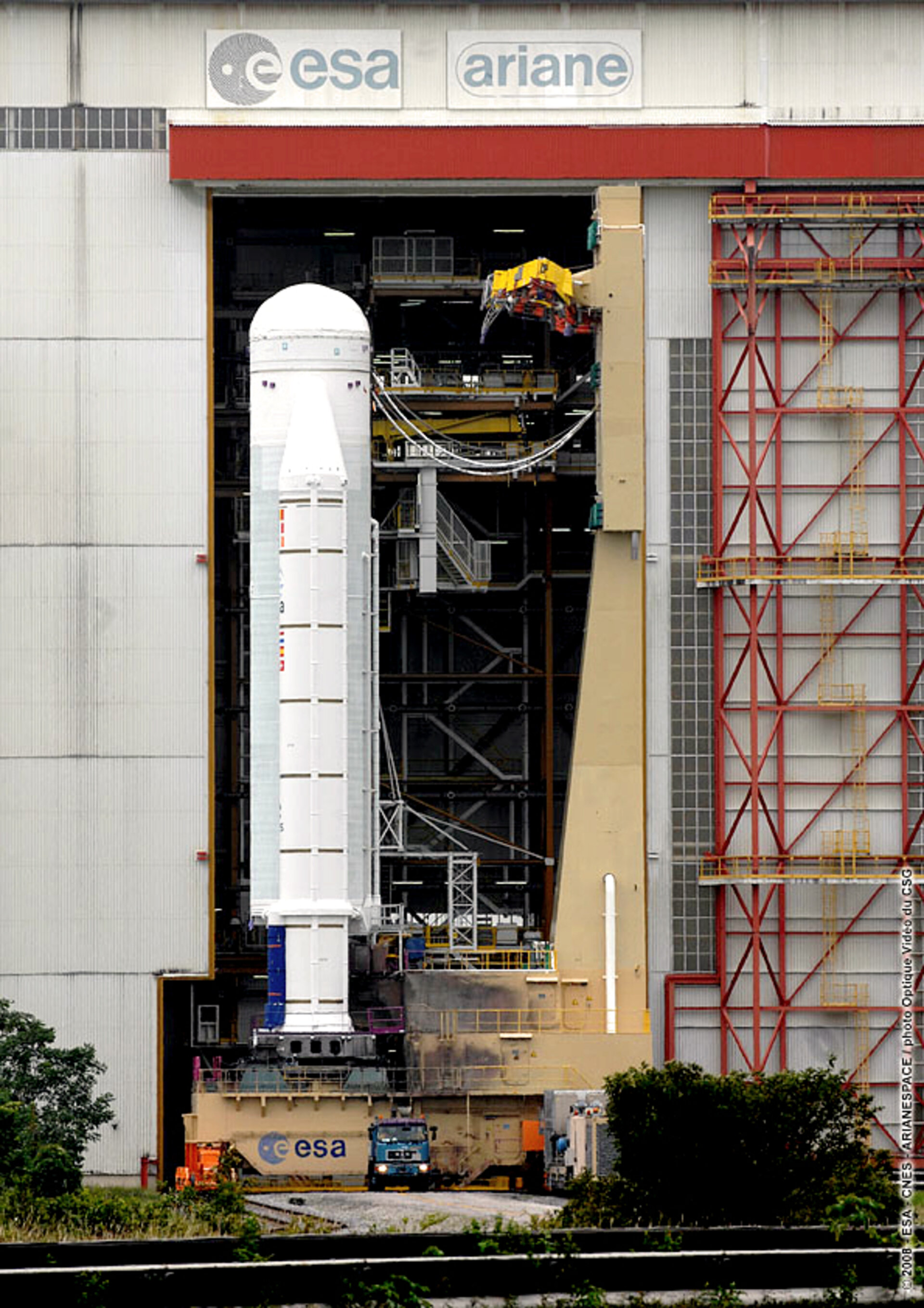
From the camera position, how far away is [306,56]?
208 ft

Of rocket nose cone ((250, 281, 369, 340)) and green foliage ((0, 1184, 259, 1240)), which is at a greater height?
rocket nose cone ((250, 281, 369, 340))

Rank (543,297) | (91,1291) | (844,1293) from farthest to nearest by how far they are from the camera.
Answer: (543,297) < (844,1293) < (91,1291)

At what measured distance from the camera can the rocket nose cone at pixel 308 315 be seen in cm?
6194

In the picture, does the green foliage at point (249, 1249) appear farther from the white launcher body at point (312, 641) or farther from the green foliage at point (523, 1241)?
the white launcher body at point (312, 641)

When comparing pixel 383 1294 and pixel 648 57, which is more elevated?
pixel 648 57

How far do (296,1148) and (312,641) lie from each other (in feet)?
34.9

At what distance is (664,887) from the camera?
Result: 6250 centimetres

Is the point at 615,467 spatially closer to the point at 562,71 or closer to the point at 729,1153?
the point at 562,71

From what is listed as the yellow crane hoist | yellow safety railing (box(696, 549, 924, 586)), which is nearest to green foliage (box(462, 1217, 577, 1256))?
yellow safety railing (box(696, 549, 924, 586))

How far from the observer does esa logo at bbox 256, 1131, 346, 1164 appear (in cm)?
5925

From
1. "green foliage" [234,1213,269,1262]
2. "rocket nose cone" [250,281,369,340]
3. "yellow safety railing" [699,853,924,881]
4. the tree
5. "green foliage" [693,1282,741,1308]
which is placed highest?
"rocket nose cone" [250,281,369,340]

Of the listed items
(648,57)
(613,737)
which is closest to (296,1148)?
(613,737)

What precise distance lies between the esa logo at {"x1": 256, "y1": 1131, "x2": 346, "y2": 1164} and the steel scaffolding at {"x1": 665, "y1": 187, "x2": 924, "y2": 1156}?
25.6 feet

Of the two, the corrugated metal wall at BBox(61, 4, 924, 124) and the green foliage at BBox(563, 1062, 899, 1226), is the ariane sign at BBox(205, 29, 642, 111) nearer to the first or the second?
the corrugated metal wall at BBox(61, 4, 924, 124)
